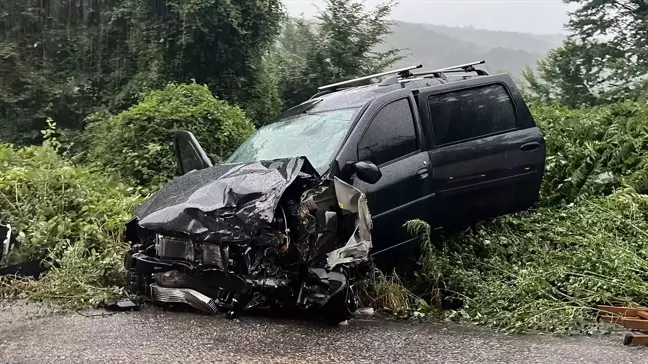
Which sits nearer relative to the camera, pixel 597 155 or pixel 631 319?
pixel 631 319

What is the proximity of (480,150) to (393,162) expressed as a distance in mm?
1094

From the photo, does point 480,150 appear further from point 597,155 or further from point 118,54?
point 118,54

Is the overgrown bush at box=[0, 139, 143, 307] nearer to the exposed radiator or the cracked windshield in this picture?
the cracked windshield

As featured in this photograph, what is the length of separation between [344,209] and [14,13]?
49.9 ft

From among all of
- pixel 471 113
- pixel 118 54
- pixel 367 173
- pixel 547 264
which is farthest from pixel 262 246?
pixel 118 54

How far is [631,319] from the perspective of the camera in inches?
170

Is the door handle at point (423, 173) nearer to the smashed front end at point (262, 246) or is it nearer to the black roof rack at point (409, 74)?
the black roof rack at point (409, 74)

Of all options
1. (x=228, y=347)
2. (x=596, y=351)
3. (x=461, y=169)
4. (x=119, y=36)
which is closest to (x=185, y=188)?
(x=228, y=347)

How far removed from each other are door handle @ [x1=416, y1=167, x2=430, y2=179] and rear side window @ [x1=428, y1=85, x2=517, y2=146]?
401 mm

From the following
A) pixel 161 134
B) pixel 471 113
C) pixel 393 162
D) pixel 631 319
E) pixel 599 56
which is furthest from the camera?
pixel 599 56

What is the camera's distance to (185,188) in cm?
509

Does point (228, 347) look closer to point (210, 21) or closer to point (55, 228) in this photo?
point (55, 228)

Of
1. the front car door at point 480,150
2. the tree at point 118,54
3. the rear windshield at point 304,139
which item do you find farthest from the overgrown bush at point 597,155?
the tree at point 118,54

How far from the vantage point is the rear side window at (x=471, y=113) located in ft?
20.4
